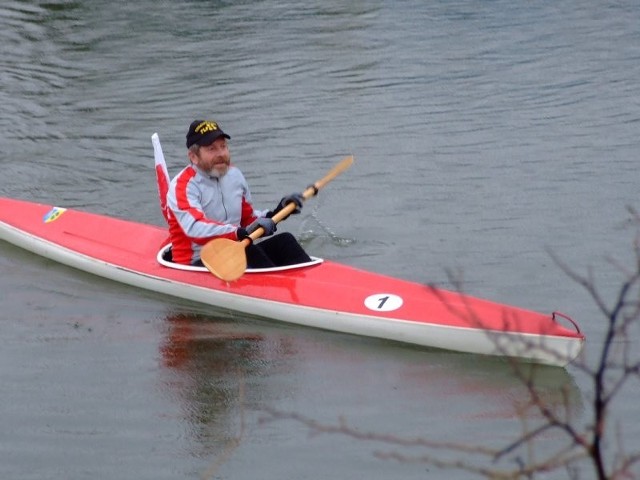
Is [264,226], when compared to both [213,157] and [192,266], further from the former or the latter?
[192,266]

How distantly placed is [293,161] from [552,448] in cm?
609

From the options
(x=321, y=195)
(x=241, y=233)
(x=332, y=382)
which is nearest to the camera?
(x=332, y=382)

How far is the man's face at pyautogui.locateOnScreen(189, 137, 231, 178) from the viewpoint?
24.8 feet

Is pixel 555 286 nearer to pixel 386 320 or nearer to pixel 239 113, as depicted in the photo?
pixel 386 320

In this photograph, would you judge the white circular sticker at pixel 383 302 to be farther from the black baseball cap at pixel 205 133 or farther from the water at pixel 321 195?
the black baseball cap at pixel 205 133

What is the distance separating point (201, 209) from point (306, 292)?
0.90 metres

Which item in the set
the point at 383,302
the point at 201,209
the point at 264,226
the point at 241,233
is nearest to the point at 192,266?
the point at 201,209

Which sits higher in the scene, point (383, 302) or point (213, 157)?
point (213, 157)

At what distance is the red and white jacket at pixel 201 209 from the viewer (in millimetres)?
7594

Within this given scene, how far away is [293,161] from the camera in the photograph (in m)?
11.3

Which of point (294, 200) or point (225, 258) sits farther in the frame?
point (294, 200)

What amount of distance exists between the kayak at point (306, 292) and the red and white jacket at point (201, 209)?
184mm

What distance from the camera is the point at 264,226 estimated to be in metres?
7.41

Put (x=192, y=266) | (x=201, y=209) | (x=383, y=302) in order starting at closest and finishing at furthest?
(x=383, y=302), (x=201, y=209), (x=192, y=266)
